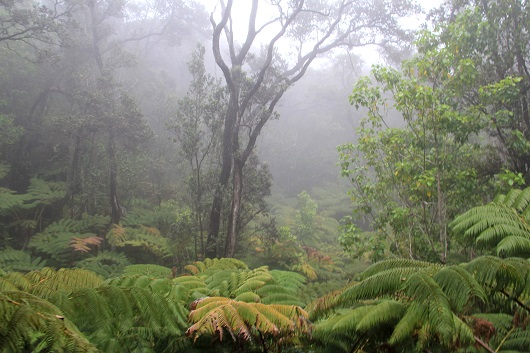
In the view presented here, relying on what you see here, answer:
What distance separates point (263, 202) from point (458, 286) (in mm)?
7346

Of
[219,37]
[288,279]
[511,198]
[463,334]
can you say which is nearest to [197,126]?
[219,37]

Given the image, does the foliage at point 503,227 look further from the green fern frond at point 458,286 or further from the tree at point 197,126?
the tree at point 197,126

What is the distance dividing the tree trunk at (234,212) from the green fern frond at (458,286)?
604cm

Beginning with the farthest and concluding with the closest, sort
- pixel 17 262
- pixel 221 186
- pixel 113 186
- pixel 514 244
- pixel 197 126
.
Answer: pixel 113 186 → pixel 197 126 → pixel 221 186 → pixel 17 262 → pixel 514 244

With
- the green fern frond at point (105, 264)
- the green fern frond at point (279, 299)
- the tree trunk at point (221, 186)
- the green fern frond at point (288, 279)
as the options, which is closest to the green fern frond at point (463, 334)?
the green fern frond at point (279, 299)

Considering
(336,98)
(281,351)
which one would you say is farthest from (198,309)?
(336,98)

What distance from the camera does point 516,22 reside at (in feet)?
20.1

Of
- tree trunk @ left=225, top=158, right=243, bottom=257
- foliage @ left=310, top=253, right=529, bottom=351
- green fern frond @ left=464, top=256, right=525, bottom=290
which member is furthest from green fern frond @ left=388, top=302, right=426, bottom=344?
tree trunk @ left=225, top=158, right=243, bottom=257

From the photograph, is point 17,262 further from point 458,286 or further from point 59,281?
point 458,286

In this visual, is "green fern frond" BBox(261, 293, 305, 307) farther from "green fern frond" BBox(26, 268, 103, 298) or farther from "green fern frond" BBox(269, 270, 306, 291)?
"green fern frond" BBox(26, 268, 103, 298)

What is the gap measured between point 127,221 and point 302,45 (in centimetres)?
781

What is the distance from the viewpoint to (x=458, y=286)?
195cm

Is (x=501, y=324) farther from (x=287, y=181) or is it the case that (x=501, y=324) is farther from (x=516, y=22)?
(x=287, y=181)

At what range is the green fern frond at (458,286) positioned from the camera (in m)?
1.89
